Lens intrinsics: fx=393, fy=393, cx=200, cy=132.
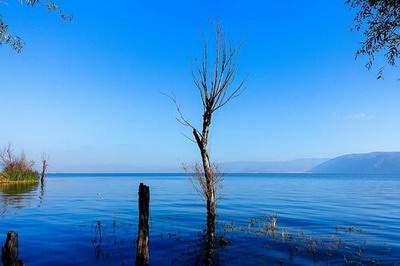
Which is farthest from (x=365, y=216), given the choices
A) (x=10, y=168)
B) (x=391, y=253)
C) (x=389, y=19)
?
(x=10, y=168)

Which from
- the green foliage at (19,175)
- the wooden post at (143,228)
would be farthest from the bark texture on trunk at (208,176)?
the green foliage at (19,175)

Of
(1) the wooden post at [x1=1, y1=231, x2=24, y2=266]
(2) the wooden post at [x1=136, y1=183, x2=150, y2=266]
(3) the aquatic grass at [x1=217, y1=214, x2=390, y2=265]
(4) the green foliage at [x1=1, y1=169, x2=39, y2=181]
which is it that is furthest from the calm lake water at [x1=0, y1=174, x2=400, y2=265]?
(4) the green foliage at [x1=1, y1=169, x2=39, y2=181]

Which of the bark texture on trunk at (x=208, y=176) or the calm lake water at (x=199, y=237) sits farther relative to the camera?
the bark texture on trunk at (x=208, y=176)

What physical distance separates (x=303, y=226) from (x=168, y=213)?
12906 millimetres

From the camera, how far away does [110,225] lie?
94.9 feet

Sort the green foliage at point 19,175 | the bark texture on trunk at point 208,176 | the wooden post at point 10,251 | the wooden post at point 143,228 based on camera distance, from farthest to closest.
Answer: the green foliage at point 19,175
the bark texture on trunk at point 208,176
the wooden post at point 143,228
the wooden post at point 10,251

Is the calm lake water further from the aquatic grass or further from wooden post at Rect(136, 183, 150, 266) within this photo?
wooden post at Rect(136, 183, 150, 266)

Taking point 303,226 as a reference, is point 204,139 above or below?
above

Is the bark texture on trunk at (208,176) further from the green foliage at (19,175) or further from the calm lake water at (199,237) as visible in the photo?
the green foliage at (19,175)

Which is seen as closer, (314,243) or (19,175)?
(314,243)

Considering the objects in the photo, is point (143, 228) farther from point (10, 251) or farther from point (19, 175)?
point (19, 175)

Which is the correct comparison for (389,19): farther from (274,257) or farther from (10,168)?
(10,168)

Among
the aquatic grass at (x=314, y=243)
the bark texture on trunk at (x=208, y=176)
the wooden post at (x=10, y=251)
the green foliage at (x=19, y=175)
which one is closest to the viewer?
the wooden post at (x=10, y=251)

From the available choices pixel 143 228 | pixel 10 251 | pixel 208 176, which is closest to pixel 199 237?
pixel 208 176
